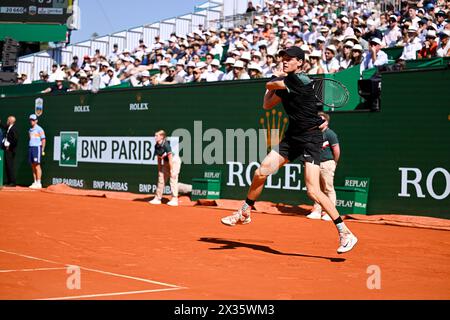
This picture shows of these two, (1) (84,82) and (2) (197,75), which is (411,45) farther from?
(1) (84,82)

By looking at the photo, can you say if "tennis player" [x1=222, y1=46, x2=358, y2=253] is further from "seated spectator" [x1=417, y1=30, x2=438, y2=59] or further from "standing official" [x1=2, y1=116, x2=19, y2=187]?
"standing official" [x1=2, y1=116, x2=19, y2=187]

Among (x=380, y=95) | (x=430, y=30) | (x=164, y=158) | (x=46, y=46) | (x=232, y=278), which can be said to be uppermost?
(x=46, y=46)

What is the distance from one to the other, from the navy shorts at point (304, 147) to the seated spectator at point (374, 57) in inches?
252

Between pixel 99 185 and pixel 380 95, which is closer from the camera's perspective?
pixel 380 95

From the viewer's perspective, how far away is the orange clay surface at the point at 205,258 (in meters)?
6.07

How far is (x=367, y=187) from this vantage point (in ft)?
44.4

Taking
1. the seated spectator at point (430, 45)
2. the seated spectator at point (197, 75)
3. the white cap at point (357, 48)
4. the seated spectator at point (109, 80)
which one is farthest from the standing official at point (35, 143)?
the seated spectator at point (430, 45)

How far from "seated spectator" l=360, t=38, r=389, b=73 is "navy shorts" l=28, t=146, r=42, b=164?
34.8 ft

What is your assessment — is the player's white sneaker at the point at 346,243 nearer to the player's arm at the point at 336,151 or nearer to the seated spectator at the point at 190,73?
the player's arm at the point at 336,151

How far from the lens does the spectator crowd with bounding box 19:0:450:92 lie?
15.3 meters

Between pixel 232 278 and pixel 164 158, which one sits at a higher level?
pixel 164 158
